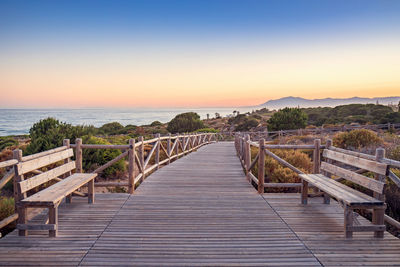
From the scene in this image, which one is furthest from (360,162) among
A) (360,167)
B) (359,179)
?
(359,179)

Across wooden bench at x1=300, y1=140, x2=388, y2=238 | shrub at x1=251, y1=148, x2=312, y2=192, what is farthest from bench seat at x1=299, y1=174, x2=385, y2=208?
shrub at x1=251, y1=148, x2=312, y2=192

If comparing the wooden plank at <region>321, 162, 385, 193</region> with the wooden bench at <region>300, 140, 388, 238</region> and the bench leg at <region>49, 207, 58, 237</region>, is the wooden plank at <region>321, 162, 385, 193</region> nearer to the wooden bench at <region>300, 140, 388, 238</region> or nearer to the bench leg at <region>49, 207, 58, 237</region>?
the wooden bench at <region>300, 140, 388, 238</region>

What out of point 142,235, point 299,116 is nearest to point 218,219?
point 142,235

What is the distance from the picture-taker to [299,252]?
9.68 feet

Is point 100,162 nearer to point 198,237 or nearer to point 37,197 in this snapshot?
point 37,197

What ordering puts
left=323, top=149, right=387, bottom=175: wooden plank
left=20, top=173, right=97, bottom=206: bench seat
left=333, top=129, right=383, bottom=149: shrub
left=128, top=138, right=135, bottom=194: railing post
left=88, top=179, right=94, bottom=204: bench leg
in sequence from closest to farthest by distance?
left=20, top=173, right=97, bottom=206: bench seat < left=323, top=149, right=387, bottom=175: wooden plank < left=88, top=179, right=94, bottom=204: bench leg < left=128, top=138, right=135, bottom=194: railing post < left=333, top=129, right=383, bottom=149: shrub

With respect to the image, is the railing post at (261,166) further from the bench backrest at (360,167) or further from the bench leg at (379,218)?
the bench leg at (379,218)

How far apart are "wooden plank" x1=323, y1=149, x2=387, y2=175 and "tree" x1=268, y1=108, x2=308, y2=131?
26037mm

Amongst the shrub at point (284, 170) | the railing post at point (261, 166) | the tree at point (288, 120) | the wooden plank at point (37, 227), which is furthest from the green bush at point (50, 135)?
the tree at point (288, 120)

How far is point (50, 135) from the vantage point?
9.50m

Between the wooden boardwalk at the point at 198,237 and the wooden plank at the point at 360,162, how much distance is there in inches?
35.5

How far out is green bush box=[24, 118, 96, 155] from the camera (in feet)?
30.1

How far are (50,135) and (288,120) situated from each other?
26067 mm

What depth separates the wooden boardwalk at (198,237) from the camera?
109 inches
